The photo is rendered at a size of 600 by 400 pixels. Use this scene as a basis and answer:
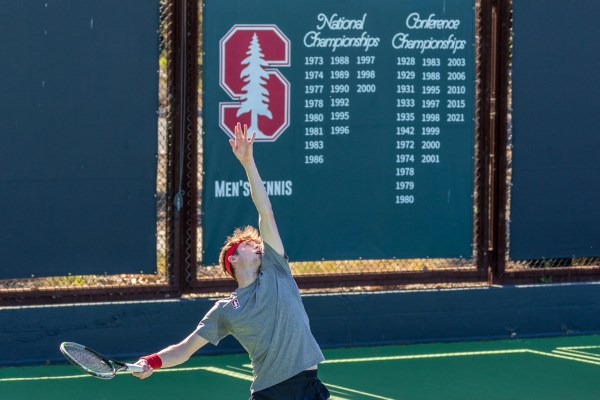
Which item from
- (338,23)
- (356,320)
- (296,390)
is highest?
(338,23)

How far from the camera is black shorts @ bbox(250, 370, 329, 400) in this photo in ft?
19.2

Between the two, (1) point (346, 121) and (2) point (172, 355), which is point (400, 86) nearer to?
(1) point (346, 121)

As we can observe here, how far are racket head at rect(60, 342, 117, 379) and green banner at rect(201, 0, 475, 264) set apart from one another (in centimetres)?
412

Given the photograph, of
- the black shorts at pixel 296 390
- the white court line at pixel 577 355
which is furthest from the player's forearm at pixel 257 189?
the white court line at pixel 577 355

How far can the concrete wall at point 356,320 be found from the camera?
30.1 feet

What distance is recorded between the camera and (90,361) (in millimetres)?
5488

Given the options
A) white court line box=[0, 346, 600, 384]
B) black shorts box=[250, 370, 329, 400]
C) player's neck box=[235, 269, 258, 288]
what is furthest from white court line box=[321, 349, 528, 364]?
player's neck box=[235, 269, 258, 288]

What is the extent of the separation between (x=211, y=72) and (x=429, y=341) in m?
2.92

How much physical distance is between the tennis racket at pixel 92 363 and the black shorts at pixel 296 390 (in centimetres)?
73

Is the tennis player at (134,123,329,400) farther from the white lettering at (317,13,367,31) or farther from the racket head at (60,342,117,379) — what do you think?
the white lettering at (317,13,367,31)

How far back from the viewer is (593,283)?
10609 mm

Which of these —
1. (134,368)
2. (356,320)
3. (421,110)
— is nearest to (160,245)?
(356,320)

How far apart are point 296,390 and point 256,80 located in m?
4.24

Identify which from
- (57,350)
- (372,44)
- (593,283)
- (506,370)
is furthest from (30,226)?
(593,283)
